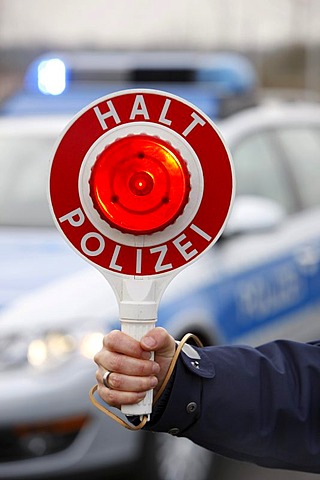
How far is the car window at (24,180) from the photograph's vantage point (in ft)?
16.1

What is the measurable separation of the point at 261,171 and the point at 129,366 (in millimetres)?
3829

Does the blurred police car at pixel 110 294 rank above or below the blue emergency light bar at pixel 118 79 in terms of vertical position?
below

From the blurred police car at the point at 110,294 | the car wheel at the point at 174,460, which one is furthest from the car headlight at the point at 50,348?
the car wheel at the point at 174,460

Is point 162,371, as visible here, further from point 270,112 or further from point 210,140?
point 270,112

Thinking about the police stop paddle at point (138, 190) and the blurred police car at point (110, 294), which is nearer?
the police stop paddle at point (138, 190)

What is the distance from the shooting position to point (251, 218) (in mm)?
4918

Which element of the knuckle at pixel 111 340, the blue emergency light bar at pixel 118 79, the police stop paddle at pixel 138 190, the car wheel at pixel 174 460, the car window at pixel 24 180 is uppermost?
the blue emergency light bar at pixel 118 79

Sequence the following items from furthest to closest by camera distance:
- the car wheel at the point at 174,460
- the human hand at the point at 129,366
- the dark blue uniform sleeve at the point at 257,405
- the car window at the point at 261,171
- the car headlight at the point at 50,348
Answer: the car window at the point at 261,171
the car wheel at the point at 174,460
the car headlight at the point at 50,348
the dark blue uniform sleeve at the point at 257,405
the human hand at the point at 129,366

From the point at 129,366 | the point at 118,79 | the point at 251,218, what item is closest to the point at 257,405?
the point at 129,366

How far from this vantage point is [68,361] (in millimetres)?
3959

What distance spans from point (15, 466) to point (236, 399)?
6.74 feet

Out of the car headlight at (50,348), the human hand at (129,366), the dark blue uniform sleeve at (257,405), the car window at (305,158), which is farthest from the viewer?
the car window at (305,158)

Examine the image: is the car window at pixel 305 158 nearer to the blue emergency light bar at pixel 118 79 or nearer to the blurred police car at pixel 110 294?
the blurred police car at pixel 110 294

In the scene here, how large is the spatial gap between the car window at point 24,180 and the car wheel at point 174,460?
111cm
